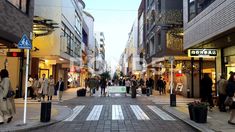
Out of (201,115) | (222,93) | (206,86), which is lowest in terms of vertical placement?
(201,115)

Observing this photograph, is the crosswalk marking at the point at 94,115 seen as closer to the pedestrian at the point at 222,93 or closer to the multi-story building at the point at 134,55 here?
the pedestrian at the point at 222,93

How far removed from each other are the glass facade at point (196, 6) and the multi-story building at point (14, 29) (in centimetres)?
1080

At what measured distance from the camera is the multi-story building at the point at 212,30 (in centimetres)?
1555

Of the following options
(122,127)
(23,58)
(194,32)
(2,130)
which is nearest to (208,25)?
(194,32)

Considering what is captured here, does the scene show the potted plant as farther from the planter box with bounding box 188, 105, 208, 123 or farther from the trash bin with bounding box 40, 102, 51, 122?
the trash bin with bounding box 40, 102, 51, 122

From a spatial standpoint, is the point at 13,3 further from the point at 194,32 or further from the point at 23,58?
the point at 194,32

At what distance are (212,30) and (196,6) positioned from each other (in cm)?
381

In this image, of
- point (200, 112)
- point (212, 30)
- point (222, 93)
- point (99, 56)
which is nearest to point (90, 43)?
point (99, 56)

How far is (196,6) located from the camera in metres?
20.6

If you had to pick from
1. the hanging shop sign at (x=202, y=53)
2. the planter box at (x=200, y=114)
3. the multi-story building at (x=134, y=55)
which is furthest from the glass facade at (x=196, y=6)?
the multi-story building at (x=134, y=55)

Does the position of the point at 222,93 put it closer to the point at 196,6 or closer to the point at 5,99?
the point at 196,6

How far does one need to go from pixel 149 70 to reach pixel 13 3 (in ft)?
122

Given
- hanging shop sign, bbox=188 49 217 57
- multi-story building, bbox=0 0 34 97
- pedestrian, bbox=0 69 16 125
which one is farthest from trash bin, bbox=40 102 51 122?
hanging shop sign, bbox=188 49 217 57

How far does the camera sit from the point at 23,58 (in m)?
25.5
